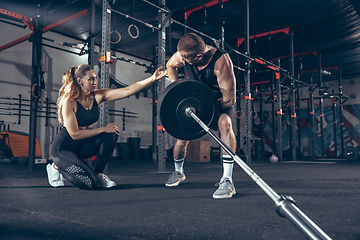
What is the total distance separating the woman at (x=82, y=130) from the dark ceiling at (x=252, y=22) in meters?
2.78

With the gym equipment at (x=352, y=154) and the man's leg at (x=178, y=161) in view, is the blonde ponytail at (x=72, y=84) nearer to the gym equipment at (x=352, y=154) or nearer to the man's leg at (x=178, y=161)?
the man's leg at (x=178, y=161)

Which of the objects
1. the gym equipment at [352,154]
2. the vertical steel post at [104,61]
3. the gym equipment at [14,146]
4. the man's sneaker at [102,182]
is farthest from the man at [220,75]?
the gym equipment at [352,154]

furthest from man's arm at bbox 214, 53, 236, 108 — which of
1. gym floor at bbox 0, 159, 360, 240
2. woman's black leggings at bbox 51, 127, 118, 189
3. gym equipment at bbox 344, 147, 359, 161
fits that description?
gym equipment at bbox 344, 147, 359, 161

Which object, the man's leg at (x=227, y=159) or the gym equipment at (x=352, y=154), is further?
the gym equipment at (x=352, y=154)

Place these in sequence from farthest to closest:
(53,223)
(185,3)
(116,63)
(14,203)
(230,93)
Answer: (116,63) < (185,3) < (230,93) < (14,203) < (53,223)

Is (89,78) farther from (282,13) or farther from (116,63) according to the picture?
(116,63)

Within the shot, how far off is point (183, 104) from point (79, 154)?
107 cm

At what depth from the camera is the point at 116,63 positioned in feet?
29.5

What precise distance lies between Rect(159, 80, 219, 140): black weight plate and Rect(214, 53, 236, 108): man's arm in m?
0.40

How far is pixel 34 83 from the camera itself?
404 centimetres

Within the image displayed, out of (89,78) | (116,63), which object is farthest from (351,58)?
(89,78)

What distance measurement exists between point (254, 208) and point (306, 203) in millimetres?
378

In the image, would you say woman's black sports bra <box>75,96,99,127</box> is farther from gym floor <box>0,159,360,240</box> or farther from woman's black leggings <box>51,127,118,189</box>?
gym floor <box>0,159,360,240</box>

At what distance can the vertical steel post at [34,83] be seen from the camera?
12.8 ft
